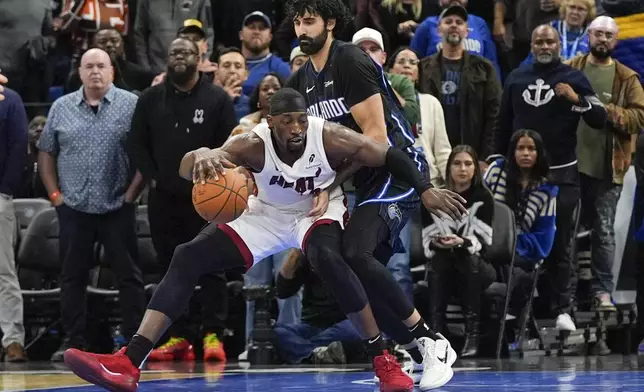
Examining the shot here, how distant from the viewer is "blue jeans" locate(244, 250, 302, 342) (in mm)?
9570

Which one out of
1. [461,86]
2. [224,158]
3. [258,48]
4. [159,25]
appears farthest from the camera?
[159,25]

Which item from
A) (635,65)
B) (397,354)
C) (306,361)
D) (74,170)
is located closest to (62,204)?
(74,170)

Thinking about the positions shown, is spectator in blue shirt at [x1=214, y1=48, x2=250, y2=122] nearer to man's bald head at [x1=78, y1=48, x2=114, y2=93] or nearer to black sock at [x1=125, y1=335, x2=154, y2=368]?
man's bald head at [x1=78, y1=48, x2=114, y2=93]

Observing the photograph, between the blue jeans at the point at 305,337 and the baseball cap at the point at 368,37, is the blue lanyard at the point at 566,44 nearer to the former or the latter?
the baseball cap at the point at 368,37

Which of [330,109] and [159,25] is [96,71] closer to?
[159,25]

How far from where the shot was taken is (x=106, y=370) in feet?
19.5

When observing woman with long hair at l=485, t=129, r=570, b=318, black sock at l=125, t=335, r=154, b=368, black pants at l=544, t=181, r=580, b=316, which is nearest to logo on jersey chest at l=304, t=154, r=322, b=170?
black sock at l=125, t=335, r=154, b=368

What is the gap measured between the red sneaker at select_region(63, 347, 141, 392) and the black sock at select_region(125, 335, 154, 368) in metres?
0.05

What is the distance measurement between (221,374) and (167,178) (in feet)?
6.93

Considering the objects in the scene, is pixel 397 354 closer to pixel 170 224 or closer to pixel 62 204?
pixel 170 224

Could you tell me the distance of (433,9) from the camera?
12461mm

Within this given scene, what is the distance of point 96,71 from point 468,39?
3.74 m

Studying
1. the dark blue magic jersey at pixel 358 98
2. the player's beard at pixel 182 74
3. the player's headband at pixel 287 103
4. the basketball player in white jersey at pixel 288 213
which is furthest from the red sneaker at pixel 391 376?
the player's beard at pixel 182 74

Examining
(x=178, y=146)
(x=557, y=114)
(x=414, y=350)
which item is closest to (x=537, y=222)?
(x=557, y=114)
